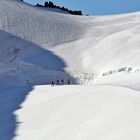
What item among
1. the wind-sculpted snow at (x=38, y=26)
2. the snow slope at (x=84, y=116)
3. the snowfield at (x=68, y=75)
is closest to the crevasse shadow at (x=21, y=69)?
the snowfield at (x=68, y=75)

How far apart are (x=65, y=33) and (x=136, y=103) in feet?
147

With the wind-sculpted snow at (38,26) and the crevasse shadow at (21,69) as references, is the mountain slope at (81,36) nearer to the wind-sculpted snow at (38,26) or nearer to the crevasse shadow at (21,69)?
the wind-sculpted snow at (38,26)

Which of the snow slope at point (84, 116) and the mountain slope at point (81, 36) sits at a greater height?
the mountain slope at point (81, 36)

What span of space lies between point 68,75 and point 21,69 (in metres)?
4.36

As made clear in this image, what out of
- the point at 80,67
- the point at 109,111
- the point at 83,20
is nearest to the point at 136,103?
the point at 109,111

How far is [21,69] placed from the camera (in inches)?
1805

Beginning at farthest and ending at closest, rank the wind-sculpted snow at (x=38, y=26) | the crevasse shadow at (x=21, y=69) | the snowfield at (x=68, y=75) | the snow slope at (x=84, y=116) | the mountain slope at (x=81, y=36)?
the wind-sculpted snow at (x=38, y=26) → the mountain slope at (x=81, y=36) → the crevasse shadow at (x=21, y=69) → the snowfield at (x=68, y=75) → the snow slope at (x=84, y=116)

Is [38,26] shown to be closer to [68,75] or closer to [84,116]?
[68,75]

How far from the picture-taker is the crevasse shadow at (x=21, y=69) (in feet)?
A: 85.4

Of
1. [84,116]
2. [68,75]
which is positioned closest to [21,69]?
[68,75]

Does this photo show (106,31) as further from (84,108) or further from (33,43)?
(84,108)

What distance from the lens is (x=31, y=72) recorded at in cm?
4641

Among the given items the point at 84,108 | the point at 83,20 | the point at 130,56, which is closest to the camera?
the point at 84,108

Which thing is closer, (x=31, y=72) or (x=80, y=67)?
(x=31, y=72)
